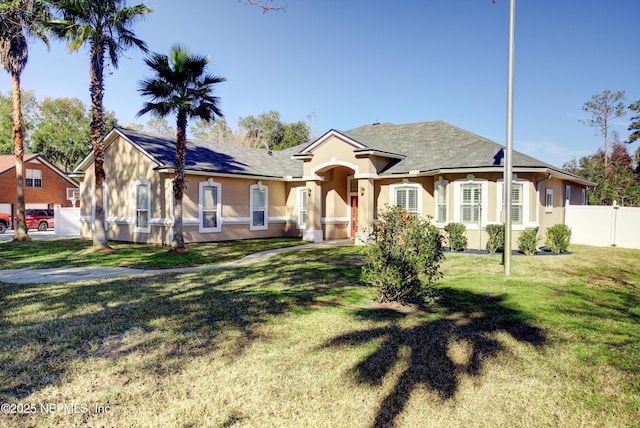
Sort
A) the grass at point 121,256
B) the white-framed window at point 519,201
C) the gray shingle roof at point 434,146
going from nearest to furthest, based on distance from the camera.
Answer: the grass at point 121,256 < the white-framed window at point 519,201 < the gray shingle roof at point 434,146

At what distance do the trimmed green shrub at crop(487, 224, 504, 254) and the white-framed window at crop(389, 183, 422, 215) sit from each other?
350 centimetres

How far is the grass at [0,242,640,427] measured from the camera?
384cm

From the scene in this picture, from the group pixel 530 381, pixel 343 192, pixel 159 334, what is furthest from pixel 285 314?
pixel 343 192

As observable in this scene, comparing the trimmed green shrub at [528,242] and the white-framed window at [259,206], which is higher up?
the white-framed window at [259,206]

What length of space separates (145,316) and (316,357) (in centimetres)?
329

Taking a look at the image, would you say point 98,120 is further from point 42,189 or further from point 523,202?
point 42,189

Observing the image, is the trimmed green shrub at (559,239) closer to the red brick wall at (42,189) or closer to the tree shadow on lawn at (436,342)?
the tree shadow on lawn at (436,342)

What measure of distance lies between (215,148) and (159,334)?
754 inches

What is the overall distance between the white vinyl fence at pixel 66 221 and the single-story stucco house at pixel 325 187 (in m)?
5.22

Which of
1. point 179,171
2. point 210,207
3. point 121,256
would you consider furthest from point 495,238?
point 121,256

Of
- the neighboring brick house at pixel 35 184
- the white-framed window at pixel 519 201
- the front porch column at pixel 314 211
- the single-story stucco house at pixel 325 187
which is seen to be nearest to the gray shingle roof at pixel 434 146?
the single-story stucco house at pixel 325 187

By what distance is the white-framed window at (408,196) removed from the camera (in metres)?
18.8

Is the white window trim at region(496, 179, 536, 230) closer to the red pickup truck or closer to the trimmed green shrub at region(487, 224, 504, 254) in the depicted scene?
the trimmed green shrub at region(487, 224, 504, 254)

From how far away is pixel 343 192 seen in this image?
21938mm
